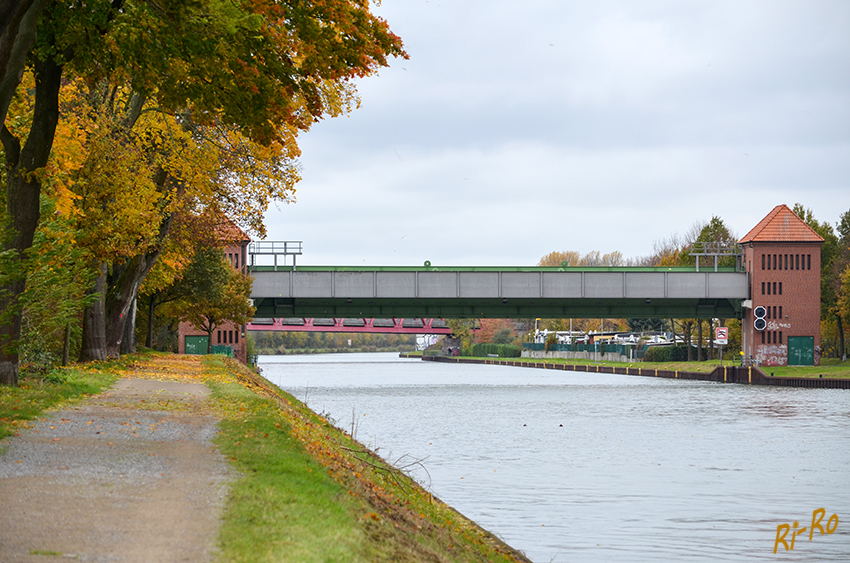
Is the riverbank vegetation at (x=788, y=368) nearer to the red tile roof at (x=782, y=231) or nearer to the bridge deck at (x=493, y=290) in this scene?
the bridge deck at (x=493, y=290)

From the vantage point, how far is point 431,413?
39.2 m

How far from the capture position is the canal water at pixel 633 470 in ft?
47.1

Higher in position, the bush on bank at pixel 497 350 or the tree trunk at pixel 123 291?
the tree trunk at pixel 123 291

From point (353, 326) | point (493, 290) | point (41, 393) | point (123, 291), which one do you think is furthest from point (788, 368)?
point (353, 326)

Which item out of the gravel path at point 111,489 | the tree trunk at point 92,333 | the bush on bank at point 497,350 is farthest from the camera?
the bush on bank at point 497,350

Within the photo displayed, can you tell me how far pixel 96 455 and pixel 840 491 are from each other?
49.3 ft

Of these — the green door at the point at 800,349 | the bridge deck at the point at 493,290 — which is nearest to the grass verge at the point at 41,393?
the bridge deck at the point at 493,290

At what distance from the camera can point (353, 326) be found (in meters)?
127

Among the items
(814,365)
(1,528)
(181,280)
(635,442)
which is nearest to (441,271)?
(181,280)

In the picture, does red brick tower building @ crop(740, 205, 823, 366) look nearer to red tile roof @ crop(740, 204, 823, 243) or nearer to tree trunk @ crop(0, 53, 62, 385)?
red tile roof @ crop(740, 204, 823, 243)

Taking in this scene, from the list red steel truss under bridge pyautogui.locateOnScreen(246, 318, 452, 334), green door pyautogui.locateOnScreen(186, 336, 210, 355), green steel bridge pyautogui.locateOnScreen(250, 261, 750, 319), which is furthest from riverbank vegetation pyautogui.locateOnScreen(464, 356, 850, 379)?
red steel truss under bridge pyautogui.locateOnScreen(246, 318, 452, 334)

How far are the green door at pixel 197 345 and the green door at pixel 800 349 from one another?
1770 inches

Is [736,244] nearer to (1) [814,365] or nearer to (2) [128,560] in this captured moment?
(1) [814,365]

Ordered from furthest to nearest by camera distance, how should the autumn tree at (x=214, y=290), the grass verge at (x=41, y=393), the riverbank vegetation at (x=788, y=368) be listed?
the riverbank vegetation at (x=788, y=368), the autumn tree at (x=214, y=290), the grass verge at (x=41, y=393)
